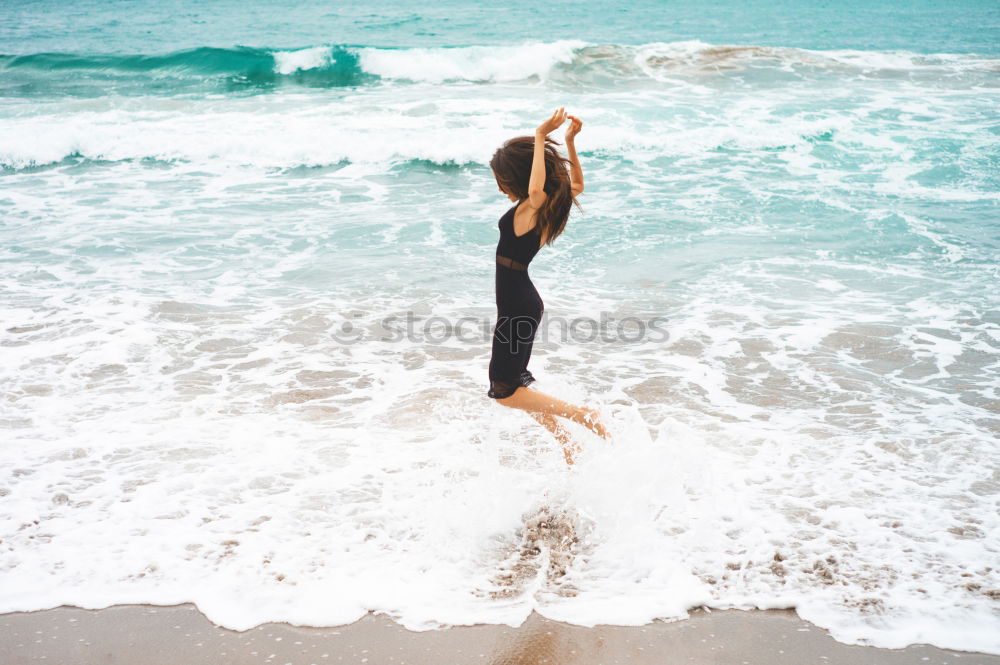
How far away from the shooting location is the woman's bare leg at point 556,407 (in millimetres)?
3947

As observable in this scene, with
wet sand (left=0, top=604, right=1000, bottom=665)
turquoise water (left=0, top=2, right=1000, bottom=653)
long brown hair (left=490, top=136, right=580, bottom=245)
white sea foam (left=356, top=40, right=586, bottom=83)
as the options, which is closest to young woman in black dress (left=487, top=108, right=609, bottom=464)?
long brown hair (left=490, top=136, right=580, bottom=245)

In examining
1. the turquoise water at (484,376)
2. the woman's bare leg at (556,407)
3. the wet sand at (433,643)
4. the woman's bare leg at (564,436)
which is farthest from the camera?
the woman's bare leg at (564,436)

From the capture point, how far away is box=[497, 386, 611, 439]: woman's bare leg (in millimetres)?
3947

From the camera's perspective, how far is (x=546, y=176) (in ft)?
11.4

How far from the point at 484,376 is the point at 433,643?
2830mm

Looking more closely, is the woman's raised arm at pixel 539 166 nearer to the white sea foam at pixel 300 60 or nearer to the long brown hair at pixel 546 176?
the long brown hair at pixel 546 176

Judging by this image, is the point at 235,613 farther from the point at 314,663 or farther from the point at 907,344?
the point at 907,344

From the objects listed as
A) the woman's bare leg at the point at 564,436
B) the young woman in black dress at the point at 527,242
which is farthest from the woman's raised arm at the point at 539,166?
the woman's bare leg at the point at 564,436

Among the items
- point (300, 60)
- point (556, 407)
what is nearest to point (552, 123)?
point (556, 407)

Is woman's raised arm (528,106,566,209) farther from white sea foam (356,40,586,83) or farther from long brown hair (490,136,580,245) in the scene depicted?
white sea foam (356,40,586,83)

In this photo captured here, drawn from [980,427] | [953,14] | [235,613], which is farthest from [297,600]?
[953,14]

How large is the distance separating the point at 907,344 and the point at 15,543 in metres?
6.14

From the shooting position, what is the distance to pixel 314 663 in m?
3.05

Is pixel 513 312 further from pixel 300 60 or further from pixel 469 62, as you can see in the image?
pixel 300 60
